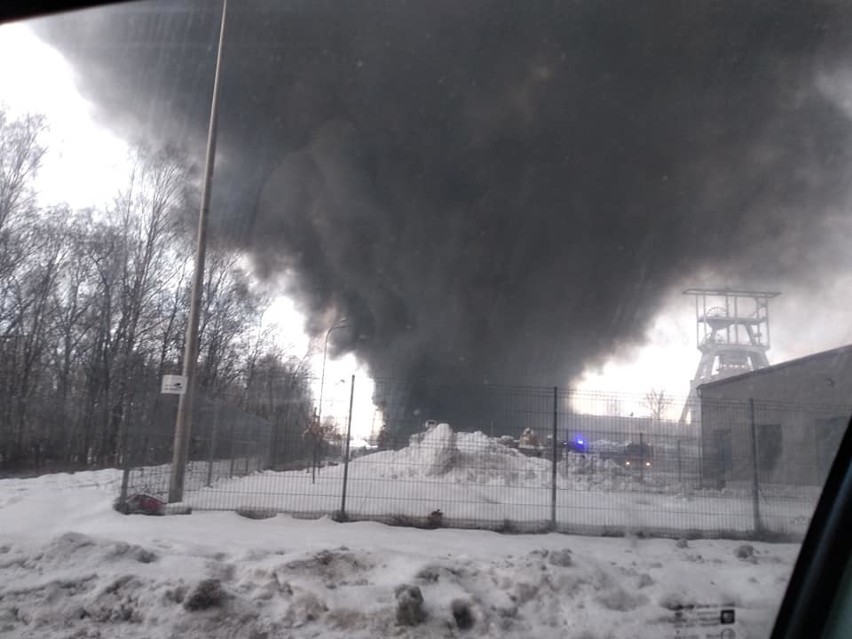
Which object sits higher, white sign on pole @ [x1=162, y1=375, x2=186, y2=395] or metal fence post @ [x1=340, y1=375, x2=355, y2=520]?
white sign on pole @ [x1=162, y1=375, x2=186, y2=395]

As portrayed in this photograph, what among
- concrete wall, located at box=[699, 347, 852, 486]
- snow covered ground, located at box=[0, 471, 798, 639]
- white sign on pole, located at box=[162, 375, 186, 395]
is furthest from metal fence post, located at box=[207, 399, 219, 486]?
concrete wall, located at box=[699, 347, 852, 486]

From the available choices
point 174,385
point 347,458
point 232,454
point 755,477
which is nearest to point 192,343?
point 174,385

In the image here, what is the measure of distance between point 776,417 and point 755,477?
92 cm

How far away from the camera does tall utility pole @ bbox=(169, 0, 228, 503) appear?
1084 cm

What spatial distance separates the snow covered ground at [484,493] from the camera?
1045cm

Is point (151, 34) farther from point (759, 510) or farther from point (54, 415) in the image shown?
point (759, 510)

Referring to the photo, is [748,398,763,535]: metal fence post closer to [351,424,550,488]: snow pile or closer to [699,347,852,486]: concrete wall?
[699,347,852,486]: concrete wall

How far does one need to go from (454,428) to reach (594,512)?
7.65 ft

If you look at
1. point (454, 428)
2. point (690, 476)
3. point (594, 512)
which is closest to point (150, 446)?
point (454, 428)

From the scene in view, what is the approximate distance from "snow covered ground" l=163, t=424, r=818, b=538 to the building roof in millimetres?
1715

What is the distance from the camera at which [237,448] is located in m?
12.5

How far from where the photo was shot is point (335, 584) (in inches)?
254

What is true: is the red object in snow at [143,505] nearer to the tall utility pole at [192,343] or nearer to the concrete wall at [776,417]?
the tall utility pole at [192,343]

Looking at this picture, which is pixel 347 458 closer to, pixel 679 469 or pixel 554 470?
pixel 554 470
